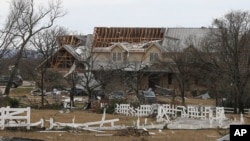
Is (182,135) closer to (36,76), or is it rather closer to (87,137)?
(87,137)

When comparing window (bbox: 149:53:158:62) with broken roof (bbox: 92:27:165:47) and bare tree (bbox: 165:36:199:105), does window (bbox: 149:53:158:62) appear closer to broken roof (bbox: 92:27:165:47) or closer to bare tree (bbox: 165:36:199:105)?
bare tree (bbox: 165:36:199:105)

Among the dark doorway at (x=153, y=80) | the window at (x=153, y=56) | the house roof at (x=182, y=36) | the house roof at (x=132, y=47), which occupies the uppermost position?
the house roof at (x=182, y=36)

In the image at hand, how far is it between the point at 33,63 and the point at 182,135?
47.5m

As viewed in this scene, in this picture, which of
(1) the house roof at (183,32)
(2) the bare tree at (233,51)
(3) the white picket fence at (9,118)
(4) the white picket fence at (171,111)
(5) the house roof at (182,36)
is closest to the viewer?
(3) the white picket fence at (9,118)

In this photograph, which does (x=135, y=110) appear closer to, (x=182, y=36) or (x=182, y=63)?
(x=182, y=63)

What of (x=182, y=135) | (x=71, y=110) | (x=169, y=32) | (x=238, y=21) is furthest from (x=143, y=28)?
(x=182, y=135)

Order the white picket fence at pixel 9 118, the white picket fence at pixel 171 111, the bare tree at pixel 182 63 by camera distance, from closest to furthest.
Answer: the white picket fence at pixel 9 118, the white picket fence at pixel 171 111, the bare tree at pixel 182 63

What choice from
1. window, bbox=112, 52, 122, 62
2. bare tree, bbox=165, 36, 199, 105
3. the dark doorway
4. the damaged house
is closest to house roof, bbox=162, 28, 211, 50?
the damaged house

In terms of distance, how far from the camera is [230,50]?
1660 inches

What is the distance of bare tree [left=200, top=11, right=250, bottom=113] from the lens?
3916 cm

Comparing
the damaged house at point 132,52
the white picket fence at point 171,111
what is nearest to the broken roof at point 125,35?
the damaged house at point 132,52

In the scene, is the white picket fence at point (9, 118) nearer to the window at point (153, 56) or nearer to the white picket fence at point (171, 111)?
the white picket fence at point (171, 111)

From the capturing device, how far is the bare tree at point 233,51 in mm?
39156

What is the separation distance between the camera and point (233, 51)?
4188 centimetres
